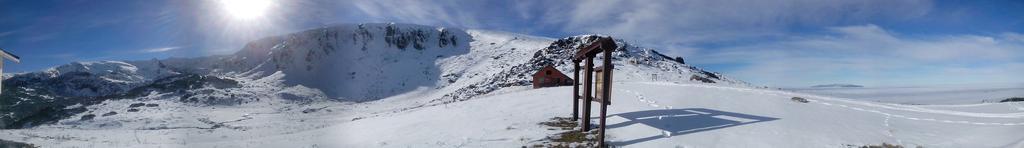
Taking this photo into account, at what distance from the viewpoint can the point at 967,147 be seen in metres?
9.71

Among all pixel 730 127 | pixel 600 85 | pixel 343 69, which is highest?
pixel 343 69

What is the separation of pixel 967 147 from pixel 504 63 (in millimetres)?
120260

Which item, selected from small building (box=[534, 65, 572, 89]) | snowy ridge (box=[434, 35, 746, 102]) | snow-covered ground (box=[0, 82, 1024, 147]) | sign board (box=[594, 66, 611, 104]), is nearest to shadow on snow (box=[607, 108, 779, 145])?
snow-covered ground (box=[0, 82, 1024, 147])

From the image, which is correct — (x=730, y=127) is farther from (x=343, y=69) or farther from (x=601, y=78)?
(x=343, y=69)

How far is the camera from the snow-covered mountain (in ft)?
349

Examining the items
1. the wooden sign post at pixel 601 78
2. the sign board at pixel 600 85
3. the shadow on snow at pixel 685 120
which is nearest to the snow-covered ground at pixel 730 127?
the shadow on snow at pixel 685 120

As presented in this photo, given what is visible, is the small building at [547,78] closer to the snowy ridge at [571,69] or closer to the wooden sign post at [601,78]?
the snowy ridge at [571,69]

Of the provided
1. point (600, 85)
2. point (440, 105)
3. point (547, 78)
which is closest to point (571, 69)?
point (547, 78)

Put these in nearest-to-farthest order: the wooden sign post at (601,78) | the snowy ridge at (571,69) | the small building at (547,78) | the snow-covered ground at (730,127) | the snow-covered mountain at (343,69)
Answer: the snow-covered ground at (730,127), the wooden sign post at (601,78), the small building at (547,78), the snowy ridge at (571,69), the snow-covered mountain at (343,69)

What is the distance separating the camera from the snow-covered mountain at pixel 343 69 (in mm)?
106312

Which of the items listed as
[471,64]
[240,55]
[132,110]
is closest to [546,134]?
[132,110]

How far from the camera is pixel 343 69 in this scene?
496 feet

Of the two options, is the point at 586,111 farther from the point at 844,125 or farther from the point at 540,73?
the point at 540,73

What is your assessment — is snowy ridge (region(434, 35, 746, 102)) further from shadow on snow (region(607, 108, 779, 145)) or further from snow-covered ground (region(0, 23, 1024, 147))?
shadow on snow (region(607, 108, 779, 145))
